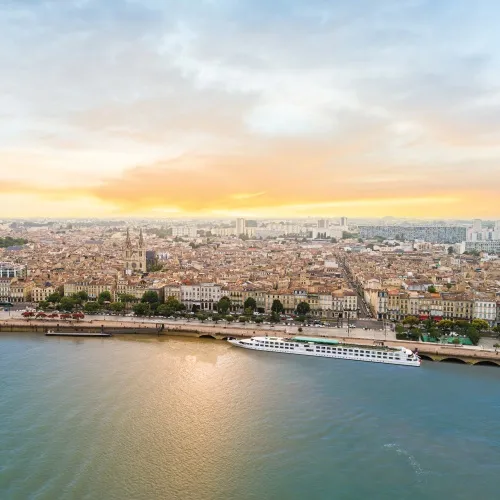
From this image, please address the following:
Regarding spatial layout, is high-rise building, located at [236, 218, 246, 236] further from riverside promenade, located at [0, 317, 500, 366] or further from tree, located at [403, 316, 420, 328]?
tree, located at [403, 316, 420, 328]

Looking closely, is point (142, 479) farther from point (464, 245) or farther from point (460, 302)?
point (464, 245)

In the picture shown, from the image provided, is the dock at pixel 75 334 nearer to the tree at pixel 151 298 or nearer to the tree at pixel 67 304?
the tree at pixel 67 304

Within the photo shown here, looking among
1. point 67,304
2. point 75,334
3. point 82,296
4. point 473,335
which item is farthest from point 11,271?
point 473,335

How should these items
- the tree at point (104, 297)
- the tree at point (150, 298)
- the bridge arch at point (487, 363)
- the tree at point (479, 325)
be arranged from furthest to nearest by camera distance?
1. the tree at point (104, 297)
2. the tree at point (150, 298)
3. the tree at point (479, 325)
4. the bridge arch at point (487, 363)

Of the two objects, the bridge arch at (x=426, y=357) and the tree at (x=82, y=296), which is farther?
the tree at (x=82, y=296)

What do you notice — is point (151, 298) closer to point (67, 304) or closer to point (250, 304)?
point (67, 304)

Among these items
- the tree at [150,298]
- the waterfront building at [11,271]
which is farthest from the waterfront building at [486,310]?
the waterfront building at [11,271]
